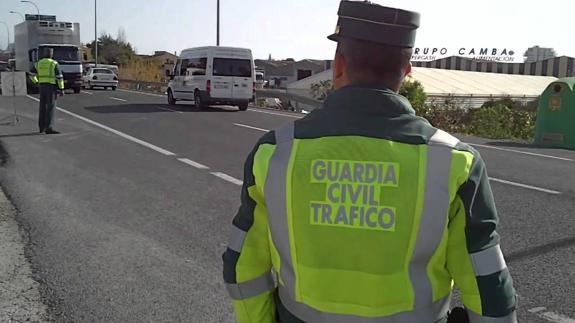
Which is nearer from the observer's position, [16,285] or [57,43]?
[16,285]

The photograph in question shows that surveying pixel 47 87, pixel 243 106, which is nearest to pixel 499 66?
pixel 243 106

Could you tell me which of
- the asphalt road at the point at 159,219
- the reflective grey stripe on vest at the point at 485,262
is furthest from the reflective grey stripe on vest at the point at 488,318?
the asphalt road at the point at 159,219

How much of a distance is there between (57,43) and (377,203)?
34624 millimetres

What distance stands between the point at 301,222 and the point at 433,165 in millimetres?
385

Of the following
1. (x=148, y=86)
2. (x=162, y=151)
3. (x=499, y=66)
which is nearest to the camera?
(x=162, y=151)

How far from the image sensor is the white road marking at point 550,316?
374 centimetres

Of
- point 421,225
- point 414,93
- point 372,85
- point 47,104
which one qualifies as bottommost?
point 47,104

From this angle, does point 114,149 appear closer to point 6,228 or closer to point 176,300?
point 6,228

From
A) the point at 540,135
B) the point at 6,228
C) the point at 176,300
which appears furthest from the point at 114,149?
the point at 540,135

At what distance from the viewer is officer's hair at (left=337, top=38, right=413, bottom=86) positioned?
164cm

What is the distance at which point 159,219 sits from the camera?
20.4 ft

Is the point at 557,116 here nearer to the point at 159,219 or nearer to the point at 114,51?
the point at 159,219

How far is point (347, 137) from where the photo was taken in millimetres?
1613

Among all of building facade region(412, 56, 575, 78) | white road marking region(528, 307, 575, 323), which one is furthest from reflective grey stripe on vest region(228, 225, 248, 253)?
building facade region(412, 56, 575, 78)
